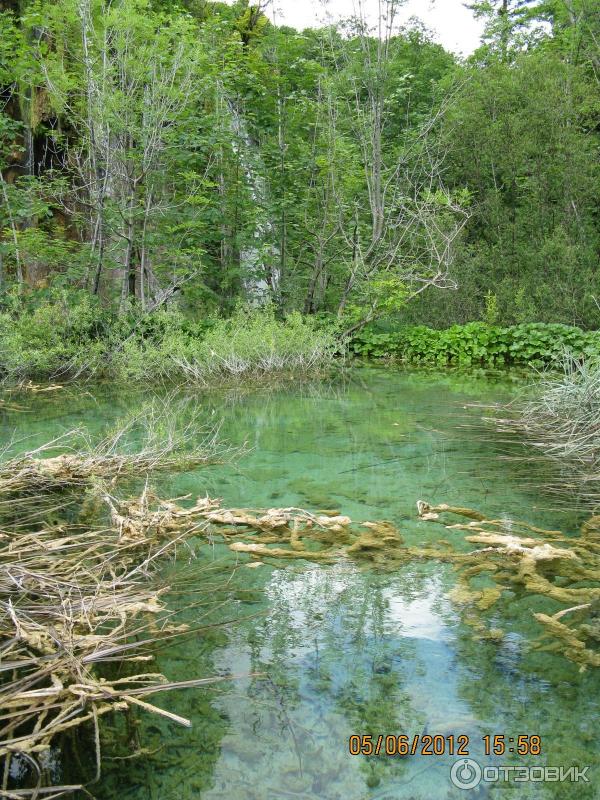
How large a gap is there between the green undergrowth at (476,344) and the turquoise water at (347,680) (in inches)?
317

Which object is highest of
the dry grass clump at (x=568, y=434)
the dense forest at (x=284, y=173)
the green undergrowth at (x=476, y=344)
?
the dense forest at (x=284, y=173)

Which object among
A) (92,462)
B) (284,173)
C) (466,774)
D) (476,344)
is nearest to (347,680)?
(466,774)

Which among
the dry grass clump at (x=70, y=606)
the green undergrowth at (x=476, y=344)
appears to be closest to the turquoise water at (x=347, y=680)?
the dry grass clump at (x=70, y=606)

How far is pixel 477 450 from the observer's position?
542 centimetres

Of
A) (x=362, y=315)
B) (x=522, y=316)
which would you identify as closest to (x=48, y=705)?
(x=362, y=315)

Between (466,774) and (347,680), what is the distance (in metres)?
0.52

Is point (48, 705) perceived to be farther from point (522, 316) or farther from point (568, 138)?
point (568, 138)

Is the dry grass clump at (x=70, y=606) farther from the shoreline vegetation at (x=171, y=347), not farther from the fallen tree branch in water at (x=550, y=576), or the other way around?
the shoreline vegetation at (x=171, y=347)

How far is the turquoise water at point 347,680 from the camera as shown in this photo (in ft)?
5.91

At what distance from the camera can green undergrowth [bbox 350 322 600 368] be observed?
11590mm

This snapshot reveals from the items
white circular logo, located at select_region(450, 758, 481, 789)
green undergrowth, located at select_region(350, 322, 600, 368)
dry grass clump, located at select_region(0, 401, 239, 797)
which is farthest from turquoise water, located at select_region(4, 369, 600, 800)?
green undergrowth, located at select_region(350, 322, 600, 368)

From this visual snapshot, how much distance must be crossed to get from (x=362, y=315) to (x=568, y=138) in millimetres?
5526

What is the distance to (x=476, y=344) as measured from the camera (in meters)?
12.6
